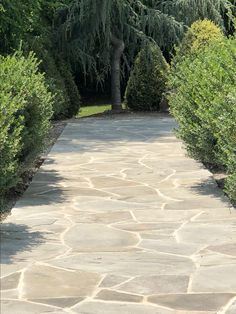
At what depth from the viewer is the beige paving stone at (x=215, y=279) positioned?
536 centimetres

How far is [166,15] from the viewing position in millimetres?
21719

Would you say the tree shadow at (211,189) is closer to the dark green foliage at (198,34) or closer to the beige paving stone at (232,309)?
the beige paving stone at (232,309)

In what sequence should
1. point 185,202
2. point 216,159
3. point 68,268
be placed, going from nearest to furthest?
point 68,268 < point 185,202 < point 216,159

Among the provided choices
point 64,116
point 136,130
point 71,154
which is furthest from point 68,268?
point 64,116

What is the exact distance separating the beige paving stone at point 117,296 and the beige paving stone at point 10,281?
0.73m

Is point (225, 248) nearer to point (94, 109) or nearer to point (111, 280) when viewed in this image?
point (111, 280)

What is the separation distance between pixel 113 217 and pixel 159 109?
14.2 metres

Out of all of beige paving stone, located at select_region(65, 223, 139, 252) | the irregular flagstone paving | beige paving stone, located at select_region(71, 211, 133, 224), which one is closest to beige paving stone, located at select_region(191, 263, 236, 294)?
the irregular flagstone paving

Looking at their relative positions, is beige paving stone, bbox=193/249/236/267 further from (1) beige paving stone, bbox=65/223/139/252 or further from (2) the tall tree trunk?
(2) the tall tree trunk

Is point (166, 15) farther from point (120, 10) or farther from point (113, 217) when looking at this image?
point (113, 217)

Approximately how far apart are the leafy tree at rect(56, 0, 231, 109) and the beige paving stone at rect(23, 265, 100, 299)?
1563 centimetres

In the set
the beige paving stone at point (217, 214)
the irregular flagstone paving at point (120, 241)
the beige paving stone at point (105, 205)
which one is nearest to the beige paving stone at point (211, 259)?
the irregular flagstone paving at point (120, 241)

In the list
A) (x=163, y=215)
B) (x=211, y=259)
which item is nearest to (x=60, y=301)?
(x=211, y=259)

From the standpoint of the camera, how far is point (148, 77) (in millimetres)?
21109
